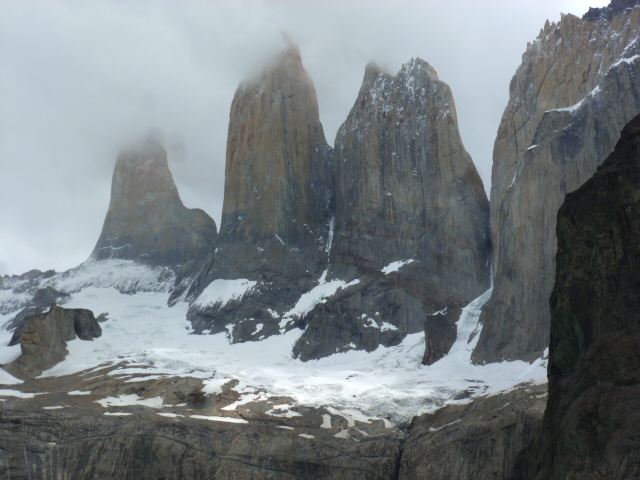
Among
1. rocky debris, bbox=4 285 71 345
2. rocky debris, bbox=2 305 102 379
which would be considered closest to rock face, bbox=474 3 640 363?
rocky debris, bbox=2 305 102 379

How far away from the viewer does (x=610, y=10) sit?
6931cm

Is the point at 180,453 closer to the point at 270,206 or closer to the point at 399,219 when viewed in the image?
the point at 399,219

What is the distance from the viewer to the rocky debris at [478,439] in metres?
45.2

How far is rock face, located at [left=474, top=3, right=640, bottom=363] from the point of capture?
190 feet

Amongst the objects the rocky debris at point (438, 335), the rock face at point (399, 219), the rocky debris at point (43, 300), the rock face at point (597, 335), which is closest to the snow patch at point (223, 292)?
the rock face at point (399, 219)

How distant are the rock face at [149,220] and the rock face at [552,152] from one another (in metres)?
63.5

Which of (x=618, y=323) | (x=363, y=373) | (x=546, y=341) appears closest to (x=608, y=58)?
(x=546, y=341)

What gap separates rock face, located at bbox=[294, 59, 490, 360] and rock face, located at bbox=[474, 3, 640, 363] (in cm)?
940

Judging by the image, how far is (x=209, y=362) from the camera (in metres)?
74.8

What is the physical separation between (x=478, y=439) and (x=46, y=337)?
154 feet

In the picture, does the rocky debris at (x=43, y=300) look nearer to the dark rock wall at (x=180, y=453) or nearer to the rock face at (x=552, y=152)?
the dark rock wall at (x=180, y=453)

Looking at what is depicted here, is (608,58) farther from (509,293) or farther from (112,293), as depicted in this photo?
(112,293)

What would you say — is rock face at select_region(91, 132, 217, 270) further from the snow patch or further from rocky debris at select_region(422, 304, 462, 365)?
rocky debris at select_region(422, 304, 462, 365)

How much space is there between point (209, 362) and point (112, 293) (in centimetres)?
4187
